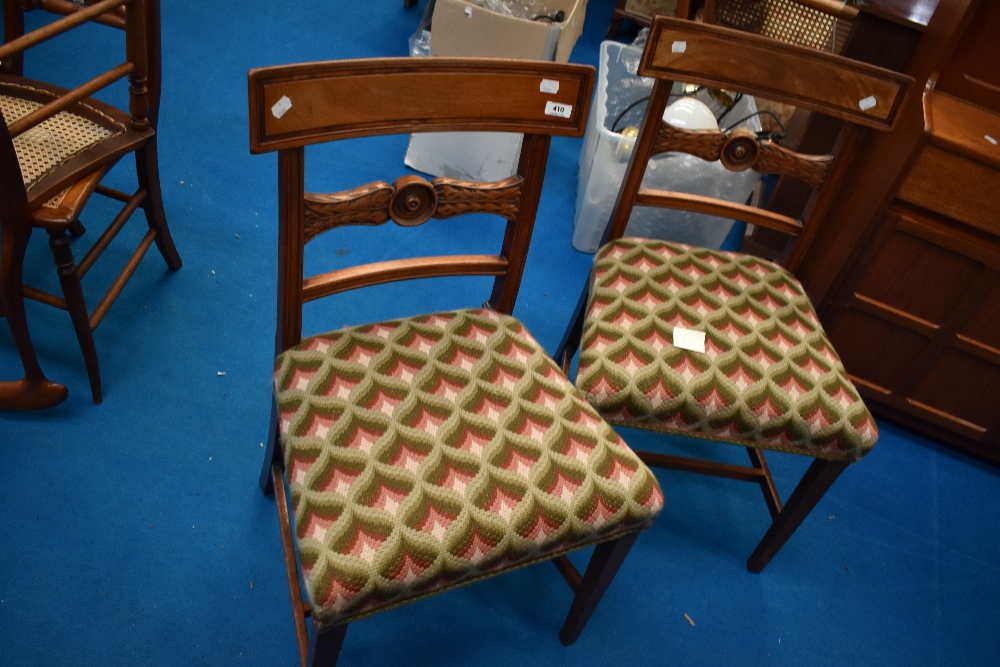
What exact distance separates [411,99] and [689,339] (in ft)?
2.10

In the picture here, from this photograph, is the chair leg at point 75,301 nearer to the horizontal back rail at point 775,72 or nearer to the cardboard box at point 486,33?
the horizontal back rail at point 775,72

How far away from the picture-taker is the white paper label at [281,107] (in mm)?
899

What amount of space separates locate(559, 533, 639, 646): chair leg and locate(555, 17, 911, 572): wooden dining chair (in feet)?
0.68

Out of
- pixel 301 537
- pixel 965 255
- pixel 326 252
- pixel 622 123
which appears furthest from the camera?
pixel 622 123

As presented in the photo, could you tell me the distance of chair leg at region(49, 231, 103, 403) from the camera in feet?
4.40

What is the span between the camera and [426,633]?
1381mm

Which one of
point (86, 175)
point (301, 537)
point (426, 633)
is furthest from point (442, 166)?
point (301, 537)

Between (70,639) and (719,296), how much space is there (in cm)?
131

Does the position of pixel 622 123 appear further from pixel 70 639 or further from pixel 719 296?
pixel 70 639

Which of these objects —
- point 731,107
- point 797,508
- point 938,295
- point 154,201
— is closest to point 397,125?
point 154,201

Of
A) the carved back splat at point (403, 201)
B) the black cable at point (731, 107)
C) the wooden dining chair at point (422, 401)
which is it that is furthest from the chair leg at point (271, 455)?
the black cable at point (731, 107)

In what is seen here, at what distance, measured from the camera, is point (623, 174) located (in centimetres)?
199

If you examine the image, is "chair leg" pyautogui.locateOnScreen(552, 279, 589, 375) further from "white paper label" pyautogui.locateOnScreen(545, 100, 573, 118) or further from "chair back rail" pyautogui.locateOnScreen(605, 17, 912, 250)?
"white paper label" pyautogui.locateOnScreen(545, 100, 573, 118)

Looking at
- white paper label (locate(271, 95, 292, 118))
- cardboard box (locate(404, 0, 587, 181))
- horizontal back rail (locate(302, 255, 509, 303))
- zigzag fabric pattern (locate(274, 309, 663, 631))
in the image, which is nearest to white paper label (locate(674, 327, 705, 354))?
zigzag fabric pattern (locate(274, 309, 663, 631))
